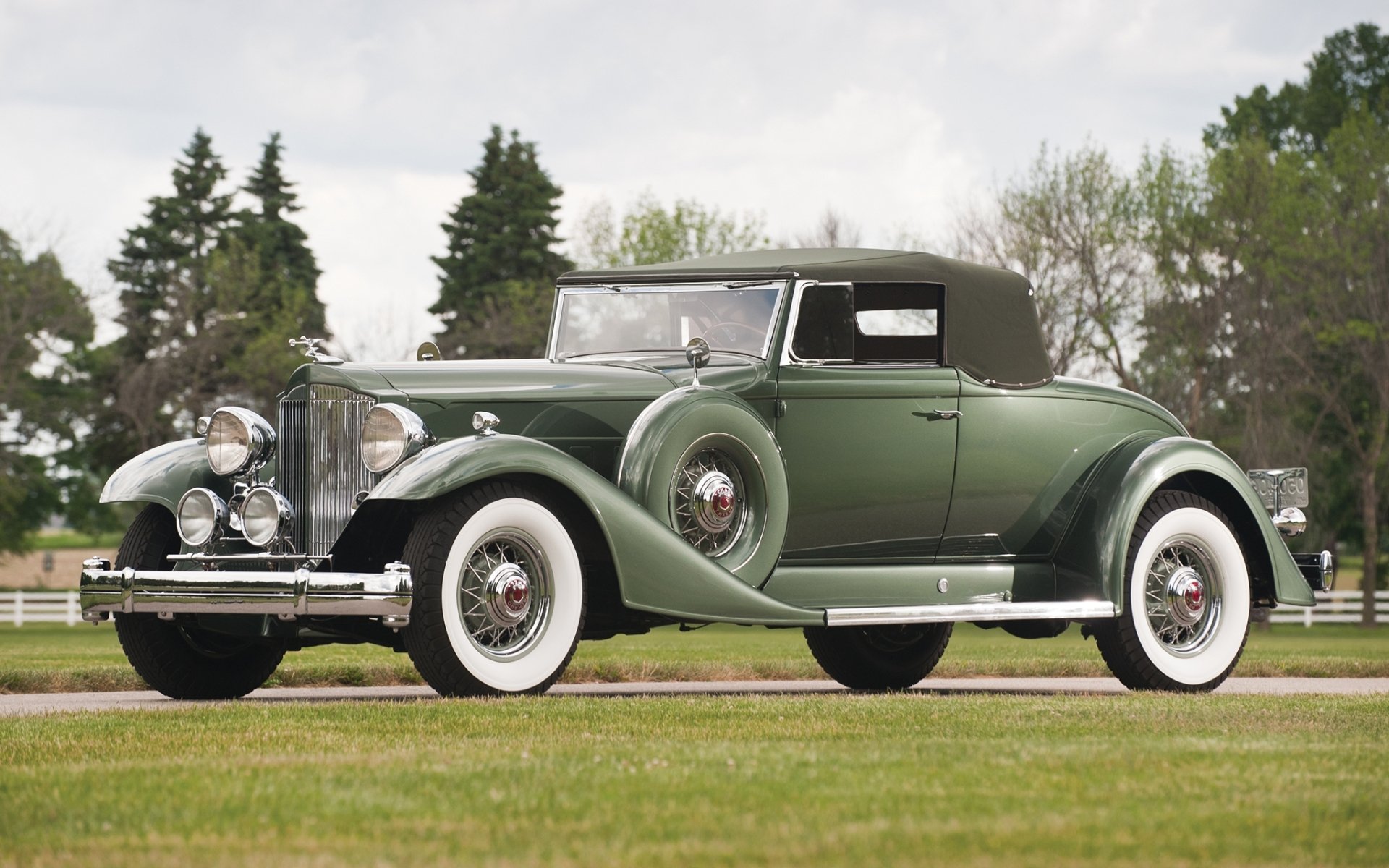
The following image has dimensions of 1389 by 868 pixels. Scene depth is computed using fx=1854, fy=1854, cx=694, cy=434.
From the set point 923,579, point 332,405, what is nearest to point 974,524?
point 923,579

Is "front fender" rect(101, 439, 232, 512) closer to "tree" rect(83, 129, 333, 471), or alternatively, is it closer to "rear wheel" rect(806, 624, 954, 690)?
"rear wheel" rect(806, 624, 954, 690)

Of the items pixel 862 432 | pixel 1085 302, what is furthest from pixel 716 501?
pixel 1085 302

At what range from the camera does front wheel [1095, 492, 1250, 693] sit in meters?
10.2

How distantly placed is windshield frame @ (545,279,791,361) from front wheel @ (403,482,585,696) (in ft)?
6.11

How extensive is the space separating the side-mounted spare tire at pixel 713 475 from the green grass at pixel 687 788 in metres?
→ 1.24

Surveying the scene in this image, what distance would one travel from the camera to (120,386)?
42.9 metres

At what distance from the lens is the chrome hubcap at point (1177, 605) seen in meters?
10.4

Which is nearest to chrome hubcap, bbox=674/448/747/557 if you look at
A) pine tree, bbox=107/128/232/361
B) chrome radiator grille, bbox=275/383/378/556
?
chrome radiator grille, bbox=275/383/378/556

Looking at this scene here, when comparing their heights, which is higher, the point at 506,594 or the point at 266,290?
the point at 266,290

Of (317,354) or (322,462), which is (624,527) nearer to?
(322,462)

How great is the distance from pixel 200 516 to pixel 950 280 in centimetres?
423

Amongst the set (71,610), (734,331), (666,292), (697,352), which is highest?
(666,292)

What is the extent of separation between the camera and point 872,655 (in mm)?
11281

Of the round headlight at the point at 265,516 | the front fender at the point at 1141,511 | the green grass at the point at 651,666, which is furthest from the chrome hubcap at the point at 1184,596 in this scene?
the round headlight at the point at 265,516
